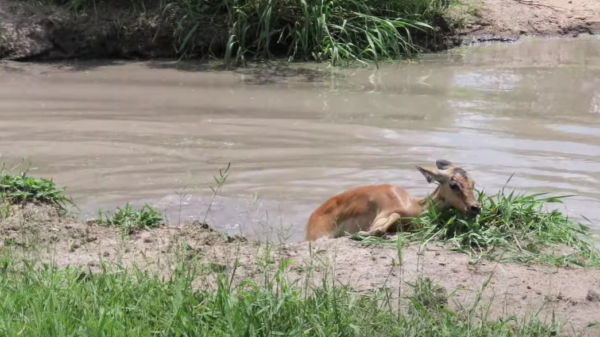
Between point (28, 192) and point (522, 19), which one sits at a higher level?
point (522, 19)

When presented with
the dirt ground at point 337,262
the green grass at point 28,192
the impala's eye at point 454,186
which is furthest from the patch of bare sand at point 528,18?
the dirt ground at point 337,262

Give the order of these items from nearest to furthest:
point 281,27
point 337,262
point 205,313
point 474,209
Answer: point 205,313 → point 337,262 → point 474,209 → point 281,27

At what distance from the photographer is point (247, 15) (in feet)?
38.8

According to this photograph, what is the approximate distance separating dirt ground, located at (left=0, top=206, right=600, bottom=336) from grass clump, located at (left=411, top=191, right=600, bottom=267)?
0.41 feet

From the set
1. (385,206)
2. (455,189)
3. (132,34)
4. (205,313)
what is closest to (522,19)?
(132,34)

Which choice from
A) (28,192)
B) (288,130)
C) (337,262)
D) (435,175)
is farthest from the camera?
(288,130)

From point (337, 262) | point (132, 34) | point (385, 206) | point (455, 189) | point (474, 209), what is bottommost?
point (337, 262)

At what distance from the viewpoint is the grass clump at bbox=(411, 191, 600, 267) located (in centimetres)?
534

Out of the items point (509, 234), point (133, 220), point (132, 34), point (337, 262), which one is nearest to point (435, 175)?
point (509, 234)

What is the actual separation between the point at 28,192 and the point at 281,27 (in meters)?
6.40

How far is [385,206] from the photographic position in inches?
237

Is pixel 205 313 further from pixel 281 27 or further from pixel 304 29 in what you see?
pixel 281 27

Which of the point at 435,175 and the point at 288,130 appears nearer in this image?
the point at 435,175

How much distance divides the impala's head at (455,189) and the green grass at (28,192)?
2466 millimetres
